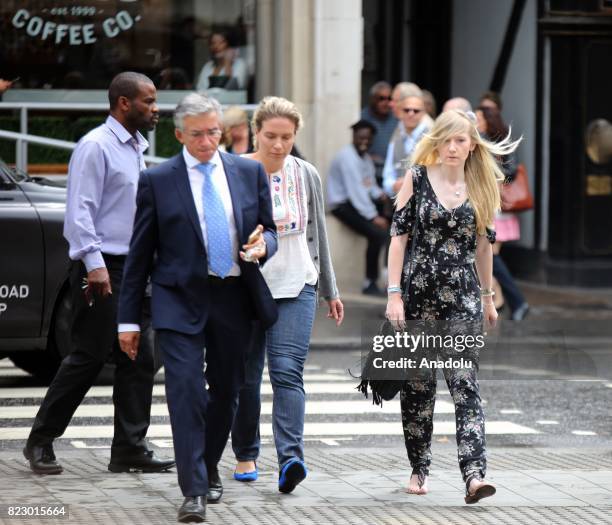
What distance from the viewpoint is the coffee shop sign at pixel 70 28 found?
53.3ft

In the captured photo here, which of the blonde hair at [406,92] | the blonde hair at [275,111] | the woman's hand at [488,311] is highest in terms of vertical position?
the blonde hair at [406,92]

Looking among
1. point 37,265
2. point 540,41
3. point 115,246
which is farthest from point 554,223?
point 115,246

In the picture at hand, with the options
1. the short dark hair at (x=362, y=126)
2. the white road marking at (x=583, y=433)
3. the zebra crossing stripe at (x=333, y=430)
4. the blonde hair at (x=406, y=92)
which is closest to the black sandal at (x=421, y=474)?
the zebra crossing stripe at (x=333, y=430)

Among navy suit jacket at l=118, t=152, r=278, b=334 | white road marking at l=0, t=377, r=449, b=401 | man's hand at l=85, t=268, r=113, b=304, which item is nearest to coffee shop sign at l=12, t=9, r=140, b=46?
white road marking at l=0, t=377, r=449, b=401

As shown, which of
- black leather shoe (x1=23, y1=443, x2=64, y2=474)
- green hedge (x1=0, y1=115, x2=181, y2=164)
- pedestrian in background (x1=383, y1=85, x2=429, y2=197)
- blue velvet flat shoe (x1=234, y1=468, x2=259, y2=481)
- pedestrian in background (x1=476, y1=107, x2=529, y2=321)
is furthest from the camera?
green hedge (x1=0, y1=115, x2=181, y2=164)

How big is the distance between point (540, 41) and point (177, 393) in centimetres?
1122

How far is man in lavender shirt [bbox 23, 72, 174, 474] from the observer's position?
7609mm

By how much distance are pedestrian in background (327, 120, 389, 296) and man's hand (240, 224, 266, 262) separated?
892cm

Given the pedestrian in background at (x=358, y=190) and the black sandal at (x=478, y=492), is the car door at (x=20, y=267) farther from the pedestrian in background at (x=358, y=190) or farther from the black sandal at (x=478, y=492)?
the pedestrian in background at (x=358, y=190)

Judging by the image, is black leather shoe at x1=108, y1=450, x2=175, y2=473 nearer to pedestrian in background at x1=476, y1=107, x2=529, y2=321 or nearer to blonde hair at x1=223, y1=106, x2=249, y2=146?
blonde hair at x1=223, y1=106, x2=249, y2=146

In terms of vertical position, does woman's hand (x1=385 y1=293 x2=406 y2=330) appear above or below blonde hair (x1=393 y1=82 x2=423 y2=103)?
below

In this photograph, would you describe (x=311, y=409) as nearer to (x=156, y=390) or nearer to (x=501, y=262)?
(x=156, y=390)

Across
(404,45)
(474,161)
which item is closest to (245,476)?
(474,161)

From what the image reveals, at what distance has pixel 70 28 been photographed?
53.5 feet
